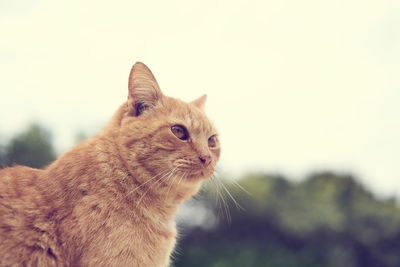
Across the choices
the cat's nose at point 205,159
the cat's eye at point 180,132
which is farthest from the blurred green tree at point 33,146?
the cat's nose at point 205,159

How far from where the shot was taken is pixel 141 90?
1963mm

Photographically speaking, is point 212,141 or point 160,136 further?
point 212,141

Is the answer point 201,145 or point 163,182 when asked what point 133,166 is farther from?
point 201,145

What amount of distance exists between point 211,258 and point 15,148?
3.45 meters

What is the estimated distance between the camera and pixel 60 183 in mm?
1726

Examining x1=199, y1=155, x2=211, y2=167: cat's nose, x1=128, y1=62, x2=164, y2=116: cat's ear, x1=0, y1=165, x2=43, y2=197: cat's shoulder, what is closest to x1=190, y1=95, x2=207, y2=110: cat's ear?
x1=128, y1=62, x2=164, y2=116: cat's ear

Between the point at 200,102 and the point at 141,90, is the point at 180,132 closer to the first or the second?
the point at 141,90

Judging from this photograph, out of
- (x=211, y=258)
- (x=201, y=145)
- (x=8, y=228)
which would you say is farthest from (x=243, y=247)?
(x=8, y=228)

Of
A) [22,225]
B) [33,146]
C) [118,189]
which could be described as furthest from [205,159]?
[33,146]

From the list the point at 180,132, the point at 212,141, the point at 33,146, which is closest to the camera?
the point at 180,132

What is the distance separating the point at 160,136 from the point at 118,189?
1.07 ft

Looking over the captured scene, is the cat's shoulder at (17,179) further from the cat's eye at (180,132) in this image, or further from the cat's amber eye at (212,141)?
the cat's amber eye at (212,141)

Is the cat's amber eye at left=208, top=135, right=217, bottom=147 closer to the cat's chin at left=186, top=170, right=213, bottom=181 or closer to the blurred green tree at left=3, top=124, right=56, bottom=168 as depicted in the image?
the cat's chin at left=186, top=170, right=213, bottom=181

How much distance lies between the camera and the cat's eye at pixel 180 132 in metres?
1.98
